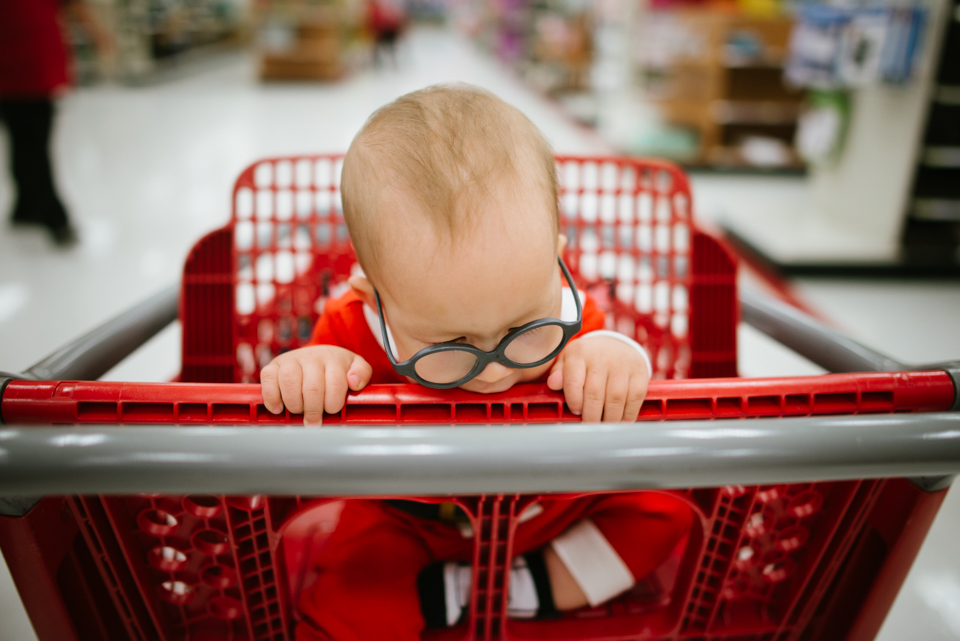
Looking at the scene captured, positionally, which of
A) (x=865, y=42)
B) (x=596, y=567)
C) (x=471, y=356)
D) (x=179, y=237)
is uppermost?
(x=865, y=42)

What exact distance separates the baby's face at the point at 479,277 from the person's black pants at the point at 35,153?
2.79m

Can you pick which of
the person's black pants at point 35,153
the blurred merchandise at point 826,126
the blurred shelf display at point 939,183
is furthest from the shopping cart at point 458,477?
the blurred merchandise at point 826,126

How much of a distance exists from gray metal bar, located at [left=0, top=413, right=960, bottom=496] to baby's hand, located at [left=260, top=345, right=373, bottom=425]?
10cm

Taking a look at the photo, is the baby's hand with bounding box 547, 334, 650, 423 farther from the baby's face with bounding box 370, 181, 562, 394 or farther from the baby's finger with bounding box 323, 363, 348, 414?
the baby's finger with bounding box 323, 363, 348, 414

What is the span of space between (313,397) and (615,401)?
305 mm

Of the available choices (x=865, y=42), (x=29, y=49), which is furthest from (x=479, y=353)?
(x=29, y=49)

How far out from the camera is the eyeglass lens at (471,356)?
652mm

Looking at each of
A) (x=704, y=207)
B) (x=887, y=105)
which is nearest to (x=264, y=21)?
(x=704, y=207)

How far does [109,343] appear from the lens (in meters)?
Answer: 0.86

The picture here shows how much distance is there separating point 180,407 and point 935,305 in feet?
9.08

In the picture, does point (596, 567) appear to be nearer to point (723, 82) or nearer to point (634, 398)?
point (634, 398)

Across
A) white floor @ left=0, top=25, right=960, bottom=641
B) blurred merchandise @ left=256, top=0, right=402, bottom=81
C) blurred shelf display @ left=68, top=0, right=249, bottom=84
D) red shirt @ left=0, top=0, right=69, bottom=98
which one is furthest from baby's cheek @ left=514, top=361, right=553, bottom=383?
blurred merchandise @ left=256, top=0, right=402, bottom=81

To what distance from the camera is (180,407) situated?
564 mm

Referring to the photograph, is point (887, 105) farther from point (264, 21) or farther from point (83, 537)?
point (264, 21)
